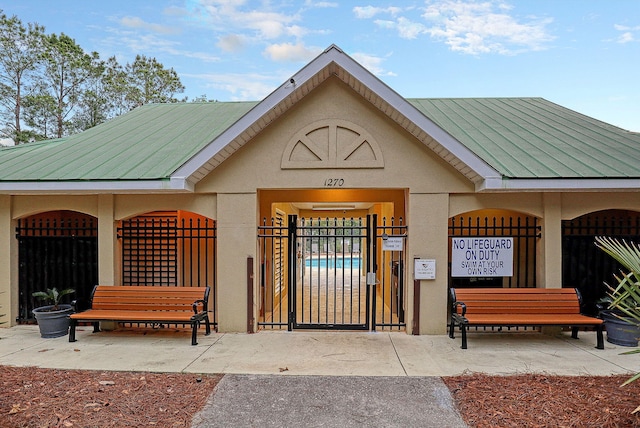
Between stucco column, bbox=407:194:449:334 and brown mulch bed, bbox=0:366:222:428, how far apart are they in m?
4.26

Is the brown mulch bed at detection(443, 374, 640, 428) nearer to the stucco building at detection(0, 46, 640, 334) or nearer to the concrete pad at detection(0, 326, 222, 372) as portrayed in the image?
the stucco building at detection(0, 46, 640, 334)

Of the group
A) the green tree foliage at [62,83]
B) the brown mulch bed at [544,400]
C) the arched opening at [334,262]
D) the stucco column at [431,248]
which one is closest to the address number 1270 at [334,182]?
the arched opening at [334,262]

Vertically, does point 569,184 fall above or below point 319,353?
above

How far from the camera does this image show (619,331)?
6840mm

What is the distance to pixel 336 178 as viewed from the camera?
7.54 meters

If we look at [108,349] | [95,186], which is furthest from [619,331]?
[95,186]

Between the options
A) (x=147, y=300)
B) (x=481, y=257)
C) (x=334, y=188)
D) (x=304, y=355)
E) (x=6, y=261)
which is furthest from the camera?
(x=6, y=261)

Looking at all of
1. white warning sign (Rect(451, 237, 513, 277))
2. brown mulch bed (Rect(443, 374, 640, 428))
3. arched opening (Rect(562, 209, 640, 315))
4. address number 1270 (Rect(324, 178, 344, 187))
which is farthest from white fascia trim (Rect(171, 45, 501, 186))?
brown mulch bed (Rect(443, 374, 640, 428))

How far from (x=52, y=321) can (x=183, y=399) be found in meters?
4.37

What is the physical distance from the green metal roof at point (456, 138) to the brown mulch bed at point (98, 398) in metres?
3.62

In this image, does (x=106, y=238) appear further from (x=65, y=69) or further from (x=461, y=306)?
(x=65, y=69)

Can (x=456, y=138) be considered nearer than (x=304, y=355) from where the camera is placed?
No

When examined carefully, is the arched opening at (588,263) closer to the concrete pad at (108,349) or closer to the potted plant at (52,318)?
the concrete pad at (108,349)

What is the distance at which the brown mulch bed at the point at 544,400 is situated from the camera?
13.9ft
